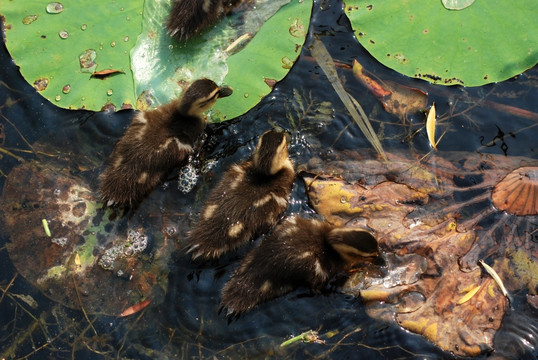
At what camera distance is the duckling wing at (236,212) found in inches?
101

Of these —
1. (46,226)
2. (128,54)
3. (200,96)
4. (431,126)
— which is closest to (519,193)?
(431,126)

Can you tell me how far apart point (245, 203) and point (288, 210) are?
0.32m

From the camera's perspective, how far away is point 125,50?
2.84 m

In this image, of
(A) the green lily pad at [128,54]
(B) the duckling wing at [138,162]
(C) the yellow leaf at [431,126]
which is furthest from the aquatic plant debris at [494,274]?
(B) the duckling wing at [138,162]

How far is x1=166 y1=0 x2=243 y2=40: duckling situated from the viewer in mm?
2841

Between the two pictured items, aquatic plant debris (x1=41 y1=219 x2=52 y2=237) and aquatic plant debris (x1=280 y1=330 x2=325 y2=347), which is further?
aquatic plant debris (x1=41 y1=219 x2=52 y2=237)

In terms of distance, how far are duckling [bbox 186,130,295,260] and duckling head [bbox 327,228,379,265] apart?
14.2 inches

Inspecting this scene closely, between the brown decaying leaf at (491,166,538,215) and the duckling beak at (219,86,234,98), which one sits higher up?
the duckling beak at (219,86,234,98)

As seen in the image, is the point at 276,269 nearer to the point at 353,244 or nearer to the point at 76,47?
the point at 353,244

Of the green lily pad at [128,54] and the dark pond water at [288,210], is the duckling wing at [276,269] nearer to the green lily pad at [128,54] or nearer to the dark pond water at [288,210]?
the dark pond water at [288,210]

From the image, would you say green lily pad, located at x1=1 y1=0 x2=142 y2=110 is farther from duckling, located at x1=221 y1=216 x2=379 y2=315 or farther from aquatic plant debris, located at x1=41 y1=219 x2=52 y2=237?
duckling, located at x1=221 y1=216 x2=379 y2=315

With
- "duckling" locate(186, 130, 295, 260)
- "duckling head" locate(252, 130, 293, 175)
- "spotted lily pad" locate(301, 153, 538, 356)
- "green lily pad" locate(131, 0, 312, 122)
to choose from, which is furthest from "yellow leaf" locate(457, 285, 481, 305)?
"green lily pad" locate(131, 0, 312, 122)

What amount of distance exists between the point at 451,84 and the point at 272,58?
0.97m

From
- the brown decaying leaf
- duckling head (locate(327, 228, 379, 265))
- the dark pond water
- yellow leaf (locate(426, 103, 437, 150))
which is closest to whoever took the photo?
duckling head (locate(327, 228, 379, 265))
